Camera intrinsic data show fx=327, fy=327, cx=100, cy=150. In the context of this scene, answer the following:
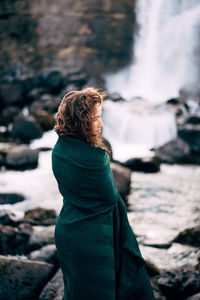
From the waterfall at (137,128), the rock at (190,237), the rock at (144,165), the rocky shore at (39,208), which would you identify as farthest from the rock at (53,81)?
the rock at (190,237)

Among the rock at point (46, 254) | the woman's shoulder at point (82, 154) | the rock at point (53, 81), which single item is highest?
the woman's shoulder at point (82, 154)

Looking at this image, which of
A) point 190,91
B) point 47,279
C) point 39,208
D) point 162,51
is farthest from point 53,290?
point 162,51

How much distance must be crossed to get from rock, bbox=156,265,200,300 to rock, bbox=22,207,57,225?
2.56 meters

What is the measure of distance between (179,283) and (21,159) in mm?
6192

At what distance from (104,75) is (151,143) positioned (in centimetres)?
822

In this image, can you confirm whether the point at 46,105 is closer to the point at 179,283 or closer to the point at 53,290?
the point at 53,290

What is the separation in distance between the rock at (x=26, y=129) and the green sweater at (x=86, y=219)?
908 cm

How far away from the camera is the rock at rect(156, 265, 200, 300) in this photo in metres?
3.32

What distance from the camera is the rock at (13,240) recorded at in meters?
4.54

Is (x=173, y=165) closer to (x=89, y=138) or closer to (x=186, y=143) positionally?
(x=186, y=143)

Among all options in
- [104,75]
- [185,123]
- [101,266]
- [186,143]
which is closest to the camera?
[101,266]

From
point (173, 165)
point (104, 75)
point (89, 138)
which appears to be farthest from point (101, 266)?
point (104, 75)

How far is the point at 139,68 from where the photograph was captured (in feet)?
60.0

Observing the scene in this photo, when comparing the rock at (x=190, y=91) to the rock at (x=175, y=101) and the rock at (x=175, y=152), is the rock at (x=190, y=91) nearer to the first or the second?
the rock at (x=175, y=101)
